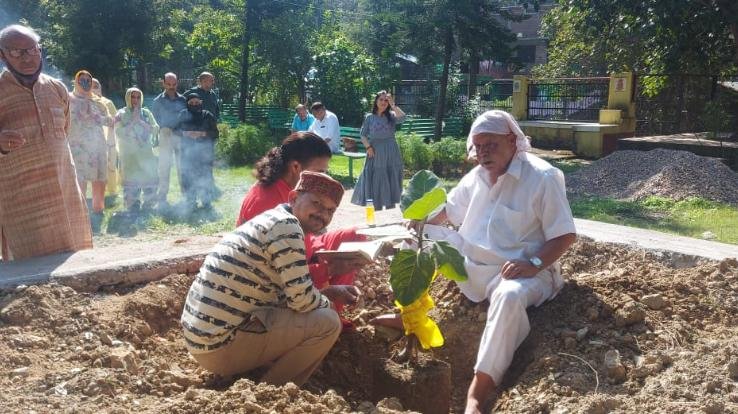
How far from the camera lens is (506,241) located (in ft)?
12.6

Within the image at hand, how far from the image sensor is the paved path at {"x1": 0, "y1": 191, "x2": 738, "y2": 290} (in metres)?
4.18

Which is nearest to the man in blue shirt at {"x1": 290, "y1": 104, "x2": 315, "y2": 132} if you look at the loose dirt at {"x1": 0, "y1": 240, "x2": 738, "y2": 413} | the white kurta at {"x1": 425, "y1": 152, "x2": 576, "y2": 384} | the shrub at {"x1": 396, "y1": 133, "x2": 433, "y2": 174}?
the shrub at {"x1": 396, "y1": 133, "x2": 433, "y2": 174}

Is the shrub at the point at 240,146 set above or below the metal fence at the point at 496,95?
below

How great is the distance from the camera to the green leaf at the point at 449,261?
3311mm

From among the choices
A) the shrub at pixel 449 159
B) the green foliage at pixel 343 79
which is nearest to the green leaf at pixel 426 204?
the shrub at pixel 449 159

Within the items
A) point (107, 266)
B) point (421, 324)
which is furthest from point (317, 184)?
point (107, 266)

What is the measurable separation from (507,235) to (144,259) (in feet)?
7.32

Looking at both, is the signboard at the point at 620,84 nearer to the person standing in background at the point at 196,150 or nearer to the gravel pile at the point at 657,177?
the gravel pile at the point at 657,177

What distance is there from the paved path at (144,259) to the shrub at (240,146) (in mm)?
10039

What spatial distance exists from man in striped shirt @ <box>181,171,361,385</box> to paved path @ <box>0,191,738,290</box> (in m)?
1.24

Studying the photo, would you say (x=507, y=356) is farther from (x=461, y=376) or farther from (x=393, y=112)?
(x=393, y=112)

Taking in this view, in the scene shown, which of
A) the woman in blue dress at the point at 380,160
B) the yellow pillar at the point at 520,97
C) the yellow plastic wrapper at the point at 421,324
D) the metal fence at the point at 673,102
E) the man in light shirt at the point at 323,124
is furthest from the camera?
the yellow pillar at the point at 520,97

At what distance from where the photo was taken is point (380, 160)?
965 cm

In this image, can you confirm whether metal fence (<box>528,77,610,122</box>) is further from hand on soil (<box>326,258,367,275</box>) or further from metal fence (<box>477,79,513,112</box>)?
hand on soil (<box>326,258,367,275</box>)
